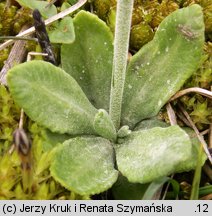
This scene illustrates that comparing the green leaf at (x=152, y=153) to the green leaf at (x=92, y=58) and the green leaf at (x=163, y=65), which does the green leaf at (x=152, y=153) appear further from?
the green leaf at (x=92, y=58)

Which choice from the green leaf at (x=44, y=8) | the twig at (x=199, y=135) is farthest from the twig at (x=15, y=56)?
the twig at (x=199, y=135)

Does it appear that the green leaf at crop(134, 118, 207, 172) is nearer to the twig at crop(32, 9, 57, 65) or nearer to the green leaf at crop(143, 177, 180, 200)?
the green leaf at crop(143, 177, 180, 200)

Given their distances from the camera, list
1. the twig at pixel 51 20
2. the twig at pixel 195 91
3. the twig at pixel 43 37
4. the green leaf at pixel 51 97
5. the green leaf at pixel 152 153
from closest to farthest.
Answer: the green leaf at pixel 152 153, the green leaf at pixel 51 97, the twig at pixel 43 37, the twig at pixel 195 91, the twig at pixel 51 20

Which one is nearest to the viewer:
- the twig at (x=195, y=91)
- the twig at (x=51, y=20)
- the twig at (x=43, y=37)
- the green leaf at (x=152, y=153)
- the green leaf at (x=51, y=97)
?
the green leaf at (x=152, y=153)

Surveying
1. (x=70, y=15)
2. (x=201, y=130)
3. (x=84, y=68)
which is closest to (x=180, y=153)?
(x=201, y=130)

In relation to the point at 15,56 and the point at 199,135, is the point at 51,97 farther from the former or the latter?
the point at 199,135

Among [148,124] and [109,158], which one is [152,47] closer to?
[148,124]
